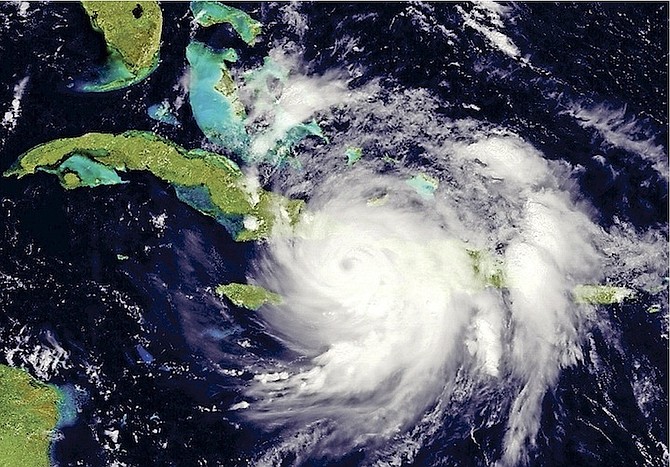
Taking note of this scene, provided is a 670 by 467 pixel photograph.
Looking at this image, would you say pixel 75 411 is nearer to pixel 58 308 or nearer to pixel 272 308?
pixel 58 308

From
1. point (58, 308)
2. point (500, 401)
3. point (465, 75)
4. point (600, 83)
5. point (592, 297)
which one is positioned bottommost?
point (58, 308)

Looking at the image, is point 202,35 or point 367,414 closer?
point 367,414

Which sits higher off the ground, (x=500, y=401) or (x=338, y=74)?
(x=338, y=74)

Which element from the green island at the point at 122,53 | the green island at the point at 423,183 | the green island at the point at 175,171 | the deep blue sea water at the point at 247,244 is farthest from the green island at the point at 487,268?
the green island at the point at 122,53

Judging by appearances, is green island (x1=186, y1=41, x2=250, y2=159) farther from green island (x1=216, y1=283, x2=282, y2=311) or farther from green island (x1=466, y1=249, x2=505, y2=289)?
green island (x1=466, y1=249, x2=505, y2=289)

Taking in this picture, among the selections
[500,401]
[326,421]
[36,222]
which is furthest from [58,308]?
[500,401]
